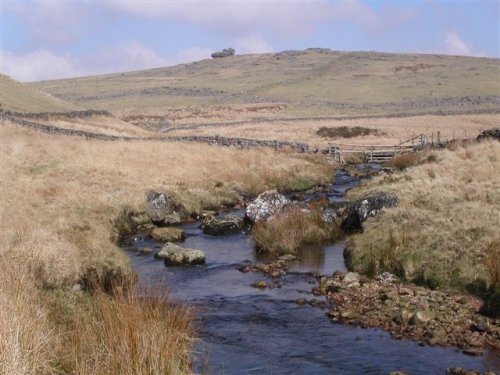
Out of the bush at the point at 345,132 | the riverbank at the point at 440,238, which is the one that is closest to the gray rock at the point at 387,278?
the riverbank at the point at 440,238

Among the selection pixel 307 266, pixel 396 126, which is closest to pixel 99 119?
pixel 396 126

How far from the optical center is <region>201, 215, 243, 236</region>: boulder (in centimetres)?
2498

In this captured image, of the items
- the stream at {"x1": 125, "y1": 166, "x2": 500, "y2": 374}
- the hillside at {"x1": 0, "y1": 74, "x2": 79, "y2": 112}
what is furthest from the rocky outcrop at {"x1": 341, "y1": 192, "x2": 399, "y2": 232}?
the hillside at {"x1": 0, "y1": 74, "x2": 79, "y2": 112}

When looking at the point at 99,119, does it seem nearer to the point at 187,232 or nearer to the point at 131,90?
the point at 187,232

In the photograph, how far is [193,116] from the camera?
115m

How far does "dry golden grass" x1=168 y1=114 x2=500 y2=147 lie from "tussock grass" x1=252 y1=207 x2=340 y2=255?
127 ft

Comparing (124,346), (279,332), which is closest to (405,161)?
(279,332)

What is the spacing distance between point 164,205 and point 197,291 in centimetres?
1126

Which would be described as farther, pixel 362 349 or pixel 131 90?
pixel 131 90

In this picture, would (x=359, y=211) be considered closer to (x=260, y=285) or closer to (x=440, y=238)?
(x=440, y=238)

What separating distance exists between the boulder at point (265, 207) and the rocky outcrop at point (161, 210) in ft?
12.2

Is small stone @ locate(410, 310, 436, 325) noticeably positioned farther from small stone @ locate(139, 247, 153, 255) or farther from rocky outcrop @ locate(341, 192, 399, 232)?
small stone @ locate(139, 247, 153, 255)

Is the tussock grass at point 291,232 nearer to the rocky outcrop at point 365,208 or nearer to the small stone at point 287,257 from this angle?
the small stone at point 287,257

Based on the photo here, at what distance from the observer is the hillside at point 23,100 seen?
7231 centimetres
